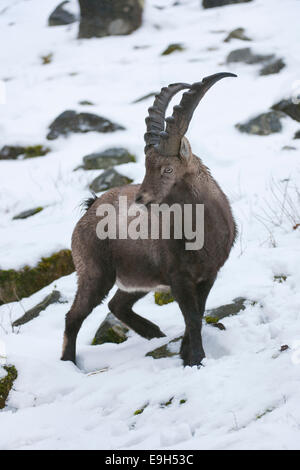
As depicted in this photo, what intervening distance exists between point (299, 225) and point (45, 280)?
3428mm

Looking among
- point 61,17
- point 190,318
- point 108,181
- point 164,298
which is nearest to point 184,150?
point 190,318

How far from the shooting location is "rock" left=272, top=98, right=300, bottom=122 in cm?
997

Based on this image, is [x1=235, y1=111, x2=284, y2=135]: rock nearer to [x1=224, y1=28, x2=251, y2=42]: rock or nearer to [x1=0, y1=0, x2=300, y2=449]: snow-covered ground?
[x1=0, y1=0, x2=300, y2=449]: snow-covered ground

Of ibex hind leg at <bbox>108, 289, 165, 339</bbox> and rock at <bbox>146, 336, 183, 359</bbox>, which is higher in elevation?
rock at <bbox>146, 336, 183, 359</bbox>

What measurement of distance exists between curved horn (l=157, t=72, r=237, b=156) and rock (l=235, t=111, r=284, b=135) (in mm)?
6046

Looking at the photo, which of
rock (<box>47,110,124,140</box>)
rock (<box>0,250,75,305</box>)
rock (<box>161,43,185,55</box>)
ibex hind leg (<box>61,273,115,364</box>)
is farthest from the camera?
rock (<box>161,43,185,55</box>)

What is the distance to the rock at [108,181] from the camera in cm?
905

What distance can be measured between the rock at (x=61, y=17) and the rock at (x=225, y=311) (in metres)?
19.4

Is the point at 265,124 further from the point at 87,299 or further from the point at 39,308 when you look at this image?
the point at 87,299

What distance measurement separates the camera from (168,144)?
14.1ft

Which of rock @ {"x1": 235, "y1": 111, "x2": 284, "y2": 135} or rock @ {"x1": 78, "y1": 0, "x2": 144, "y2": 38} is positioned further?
rock @ {"x1": 78, "y1": 0, "x2": 144, "y2": 38}

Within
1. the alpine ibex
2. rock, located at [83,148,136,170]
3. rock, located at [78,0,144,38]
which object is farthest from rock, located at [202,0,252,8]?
the alpine ibex

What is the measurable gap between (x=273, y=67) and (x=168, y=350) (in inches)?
377

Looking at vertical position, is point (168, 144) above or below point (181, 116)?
Answer: below
